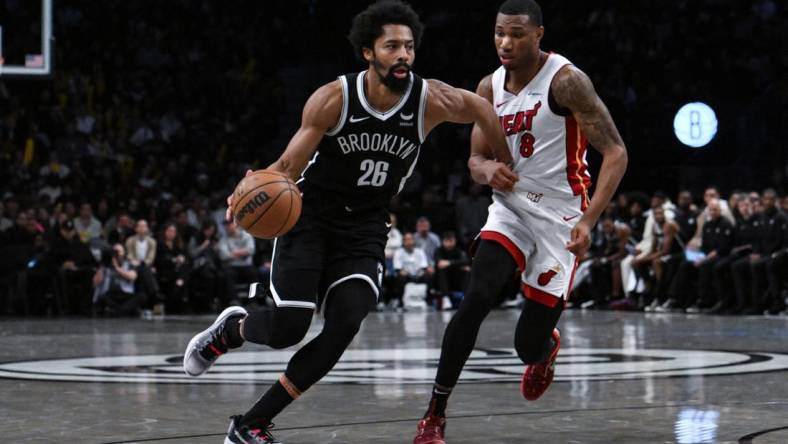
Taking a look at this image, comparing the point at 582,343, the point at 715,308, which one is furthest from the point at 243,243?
the point at 582,343

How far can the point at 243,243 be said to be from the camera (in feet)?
57.0

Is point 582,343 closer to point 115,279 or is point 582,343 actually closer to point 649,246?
point 649,246

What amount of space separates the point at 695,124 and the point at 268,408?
49.7 ft

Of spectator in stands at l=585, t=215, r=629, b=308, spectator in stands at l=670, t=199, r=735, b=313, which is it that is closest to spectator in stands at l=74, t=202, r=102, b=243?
spectator in stands at l=585, t=215, r=629, b=308

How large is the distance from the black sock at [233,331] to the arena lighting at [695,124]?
47.8 feet

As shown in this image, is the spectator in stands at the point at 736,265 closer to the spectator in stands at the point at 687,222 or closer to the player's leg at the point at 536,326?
the spectator in stands at the point at 687,222

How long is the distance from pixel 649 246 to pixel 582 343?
6.52m

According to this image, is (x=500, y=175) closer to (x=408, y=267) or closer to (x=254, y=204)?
(x=254, y=204)

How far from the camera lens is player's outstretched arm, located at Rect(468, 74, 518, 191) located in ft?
17.7

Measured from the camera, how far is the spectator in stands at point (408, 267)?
57.8 feet

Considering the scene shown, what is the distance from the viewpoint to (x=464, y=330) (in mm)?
5160

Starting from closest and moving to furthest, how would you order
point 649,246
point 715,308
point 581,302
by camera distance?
point 715,308, point 649,246, point 581,302

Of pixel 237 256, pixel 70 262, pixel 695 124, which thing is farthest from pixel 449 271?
pixel 70 262

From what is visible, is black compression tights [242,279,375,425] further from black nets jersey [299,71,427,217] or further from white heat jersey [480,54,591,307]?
white heat jersey [480,54,591,307]
